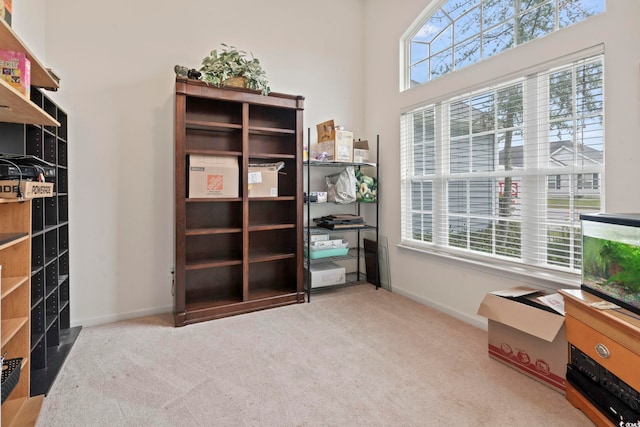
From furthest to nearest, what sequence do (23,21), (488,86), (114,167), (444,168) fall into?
(444,168)
(114,167)
(488,86)
(23,21)

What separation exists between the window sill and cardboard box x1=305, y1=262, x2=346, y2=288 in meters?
0.99

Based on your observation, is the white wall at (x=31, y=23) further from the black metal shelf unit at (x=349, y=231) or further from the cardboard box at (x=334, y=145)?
the cardboard box at (x=334, y=145)

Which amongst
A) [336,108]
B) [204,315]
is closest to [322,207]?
[336,108]

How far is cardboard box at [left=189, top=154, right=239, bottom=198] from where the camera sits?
269 cm

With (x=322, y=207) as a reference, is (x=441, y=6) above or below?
above

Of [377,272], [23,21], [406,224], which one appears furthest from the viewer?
[377,272]

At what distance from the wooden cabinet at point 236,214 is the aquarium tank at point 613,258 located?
2.21 meters

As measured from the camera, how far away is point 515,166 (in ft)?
7.77

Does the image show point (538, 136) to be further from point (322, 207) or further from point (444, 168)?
point (322, 207)

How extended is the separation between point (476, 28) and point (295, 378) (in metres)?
3.10

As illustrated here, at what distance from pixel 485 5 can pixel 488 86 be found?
29.5 inches

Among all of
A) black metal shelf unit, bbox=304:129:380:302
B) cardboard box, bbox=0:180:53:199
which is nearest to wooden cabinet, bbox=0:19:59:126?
cardboard box, bbox=0:180:53:199

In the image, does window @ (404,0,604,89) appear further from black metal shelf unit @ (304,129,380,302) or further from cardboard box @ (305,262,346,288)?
cardboard box @ (305,262,346,288)

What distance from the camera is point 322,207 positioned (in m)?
3.73
